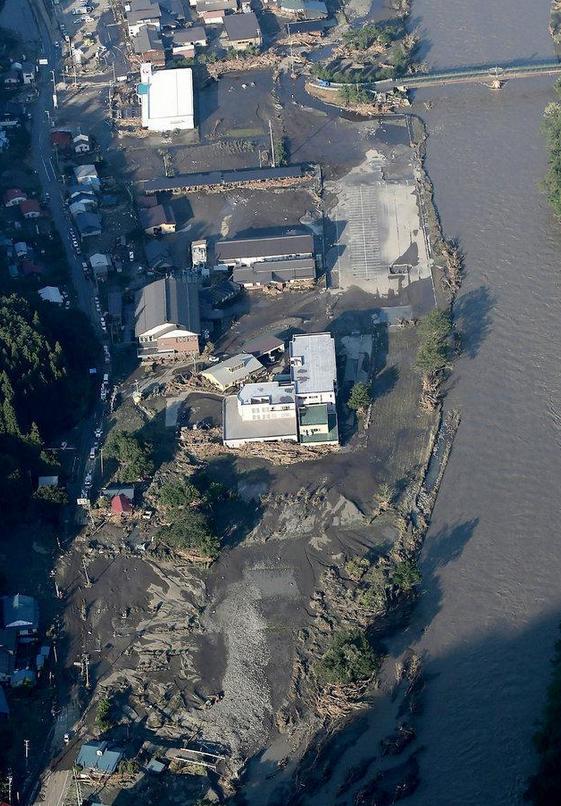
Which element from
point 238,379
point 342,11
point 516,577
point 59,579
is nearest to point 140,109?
point 342,11

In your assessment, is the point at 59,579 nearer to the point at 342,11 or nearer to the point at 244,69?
the point at 244,69

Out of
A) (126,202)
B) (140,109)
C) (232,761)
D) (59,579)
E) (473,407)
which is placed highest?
(140,109)

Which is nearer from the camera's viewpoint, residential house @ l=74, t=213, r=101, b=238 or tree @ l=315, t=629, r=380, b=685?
tree @ l=315, t=629, r=380, b=685

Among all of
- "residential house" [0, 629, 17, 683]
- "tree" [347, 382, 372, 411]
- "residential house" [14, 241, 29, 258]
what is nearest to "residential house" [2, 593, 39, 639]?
"residential house" [0, 629, 17, 683]

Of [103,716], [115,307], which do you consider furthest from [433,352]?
[103,716]

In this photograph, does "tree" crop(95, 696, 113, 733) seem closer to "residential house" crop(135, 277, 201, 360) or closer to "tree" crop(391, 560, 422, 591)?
"tree" crop(391, 560, 422, 591)

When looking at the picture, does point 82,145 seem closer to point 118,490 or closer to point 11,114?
point 11,114
